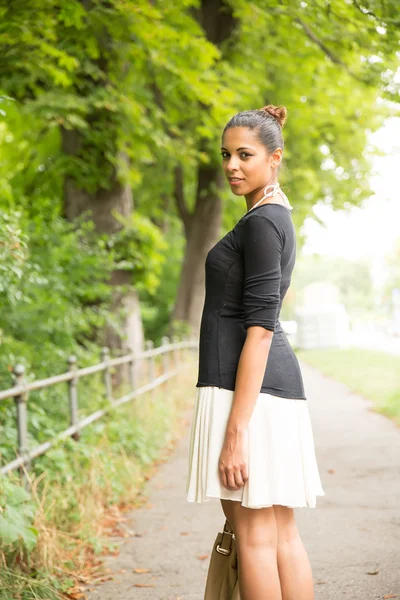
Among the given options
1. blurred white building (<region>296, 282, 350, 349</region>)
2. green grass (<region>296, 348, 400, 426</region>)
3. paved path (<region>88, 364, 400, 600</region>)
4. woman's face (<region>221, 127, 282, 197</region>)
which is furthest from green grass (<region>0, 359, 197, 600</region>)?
blurred white building (<region>296, 282, 350, 349</region>)

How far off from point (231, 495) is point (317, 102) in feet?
46.0

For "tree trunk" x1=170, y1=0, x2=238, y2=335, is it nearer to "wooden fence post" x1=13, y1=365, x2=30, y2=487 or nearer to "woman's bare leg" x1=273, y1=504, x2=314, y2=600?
"wooden fence post" x1=13, y1=365, x2=30, y2=487

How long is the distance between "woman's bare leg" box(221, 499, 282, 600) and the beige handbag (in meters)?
0.19

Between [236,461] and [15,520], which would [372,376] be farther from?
[236,461]

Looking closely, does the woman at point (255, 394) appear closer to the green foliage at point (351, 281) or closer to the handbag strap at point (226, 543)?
the handbag strap at point (226, 543)

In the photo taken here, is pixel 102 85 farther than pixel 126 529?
Yes

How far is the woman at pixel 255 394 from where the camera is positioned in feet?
8.48

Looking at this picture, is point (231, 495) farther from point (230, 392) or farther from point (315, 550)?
point (315, 550)

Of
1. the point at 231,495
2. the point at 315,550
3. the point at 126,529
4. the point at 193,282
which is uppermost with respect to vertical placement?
the point at 231,495

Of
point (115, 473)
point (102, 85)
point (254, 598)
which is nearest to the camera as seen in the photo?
point (254, 598)

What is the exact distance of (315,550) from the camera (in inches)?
187

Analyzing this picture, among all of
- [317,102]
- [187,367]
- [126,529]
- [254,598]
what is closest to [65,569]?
[126,529]

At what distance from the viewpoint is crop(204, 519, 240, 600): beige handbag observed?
2.85 metres

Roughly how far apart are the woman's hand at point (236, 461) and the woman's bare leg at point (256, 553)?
121 mm
